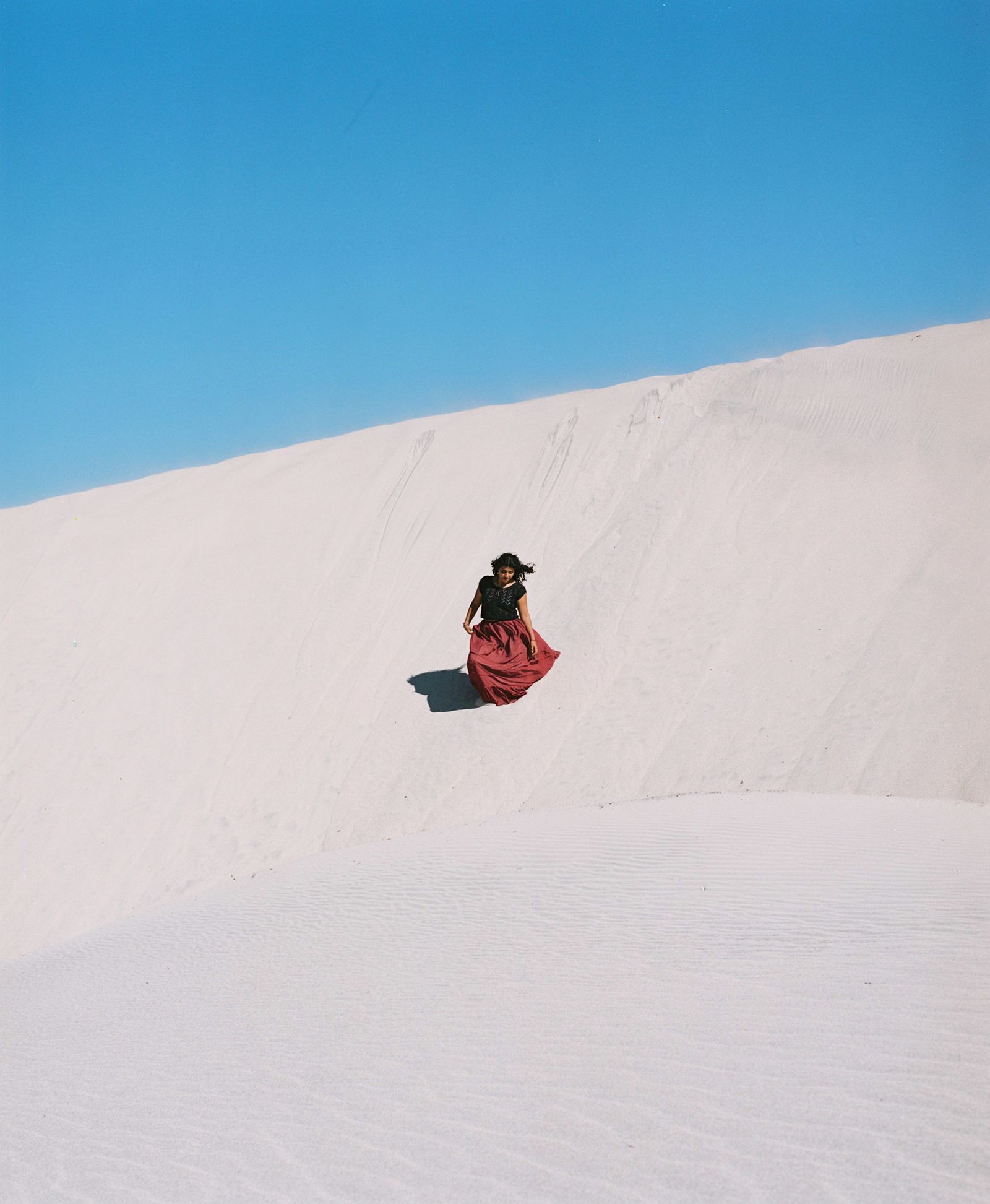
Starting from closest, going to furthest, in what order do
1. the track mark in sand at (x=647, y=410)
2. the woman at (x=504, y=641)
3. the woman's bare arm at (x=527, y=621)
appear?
the woman's bare arm at (x=527, y=621) → the woman at (x=504, y=641) → the track mark in sand at (x=647, y=410)

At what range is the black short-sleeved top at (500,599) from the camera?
35.0 ft

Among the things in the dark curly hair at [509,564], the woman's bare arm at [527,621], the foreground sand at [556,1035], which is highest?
the dark curly hair at [509,564]

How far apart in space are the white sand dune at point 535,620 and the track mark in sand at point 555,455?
2.0 inches

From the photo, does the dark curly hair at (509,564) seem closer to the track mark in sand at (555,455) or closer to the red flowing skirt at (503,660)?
the red flowing skirt at (503,660)

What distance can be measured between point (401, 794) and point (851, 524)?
603 centimetres

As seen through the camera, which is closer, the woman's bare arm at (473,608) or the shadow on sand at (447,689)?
the woman's bare arm at (473,608)

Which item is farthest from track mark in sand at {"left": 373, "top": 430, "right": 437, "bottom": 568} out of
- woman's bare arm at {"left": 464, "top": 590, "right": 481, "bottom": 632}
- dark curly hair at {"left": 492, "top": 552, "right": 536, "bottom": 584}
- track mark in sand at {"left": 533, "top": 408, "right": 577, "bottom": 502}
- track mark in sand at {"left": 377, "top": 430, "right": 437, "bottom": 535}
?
dark curly hair at {"left": 492, "top": 552, "right": 536, "bottom": 584}

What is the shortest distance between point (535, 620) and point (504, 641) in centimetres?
114

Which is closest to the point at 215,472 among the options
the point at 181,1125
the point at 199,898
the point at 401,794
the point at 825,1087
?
the point at 401,794

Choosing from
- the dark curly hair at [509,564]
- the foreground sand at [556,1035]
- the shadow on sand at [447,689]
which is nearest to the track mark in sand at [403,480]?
the shadow on sand at [447,689]

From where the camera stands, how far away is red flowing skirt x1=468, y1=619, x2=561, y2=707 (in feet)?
35.4

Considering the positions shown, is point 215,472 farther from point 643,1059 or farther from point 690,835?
point 643,1059

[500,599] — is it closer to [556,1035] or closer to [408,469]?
[408,469]

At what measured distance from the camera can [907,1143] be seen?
8.39 ft
